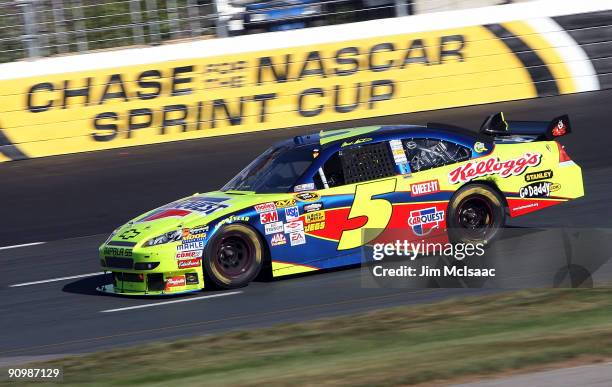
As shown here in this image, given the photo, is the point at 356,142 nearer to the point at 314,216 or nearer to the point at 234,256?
the point at 314,216

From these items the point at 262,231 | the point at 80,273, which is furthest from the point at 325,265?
the point at 80,273

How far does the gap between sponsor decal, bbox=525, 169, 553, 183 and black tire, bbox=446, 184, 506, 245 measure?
38cm

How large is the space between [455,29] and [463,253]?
977 centimetres

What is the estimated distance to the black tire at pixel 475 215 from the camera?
1049 cm

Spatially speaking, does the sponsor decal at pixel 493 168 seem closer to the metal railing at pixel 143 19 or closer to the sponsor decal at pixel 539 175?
the sponsor decal at pixel 539 175

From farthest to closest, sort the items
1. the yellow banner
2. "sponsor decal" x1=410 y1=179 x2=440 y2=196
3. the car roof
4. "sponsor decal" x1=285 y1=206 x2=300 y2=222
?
the yellow banner
the car roof
"sponsor decal" x1=410 y1=179 x2=440 y2=196
"sponsor decal" x1=285 y1=206 x2=300 y2=222

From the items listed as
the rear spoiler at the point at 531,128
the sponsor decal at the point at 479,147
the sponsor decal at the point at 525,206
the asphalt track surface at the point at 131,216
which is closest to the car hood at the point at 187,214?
the asphalt track surface at the point at 131,216

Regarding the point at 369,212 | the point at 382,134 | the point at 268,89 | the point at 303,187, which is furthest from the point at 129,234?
the point at 268,89

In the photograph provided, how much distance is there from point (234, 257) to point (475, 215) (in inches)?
102

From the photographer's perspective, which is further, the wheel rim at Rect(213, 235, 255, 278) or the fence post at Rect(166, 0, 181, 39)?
the fence post at Rect(166, 0, 181, 39)

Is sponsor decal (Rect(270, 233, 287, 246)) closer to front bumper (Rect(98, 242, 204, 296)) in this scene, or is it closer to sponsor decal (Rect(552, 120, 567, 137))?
front bumper (Rect(98, 242, 204, 296))

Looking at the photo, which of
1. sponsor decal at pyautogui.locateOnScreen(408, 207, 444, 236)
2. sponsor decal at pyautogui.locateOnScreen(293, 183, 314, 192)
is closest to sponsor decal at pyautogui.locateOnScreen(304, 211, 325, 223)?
sponsor decal at pyautogui.locateOnScreen(293, 183, 314, 192)

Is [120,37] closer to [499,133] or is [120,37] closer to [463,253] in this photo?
[499,133]

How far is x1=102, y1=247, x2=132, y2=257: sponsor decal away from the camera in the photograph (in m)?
9.65
